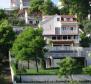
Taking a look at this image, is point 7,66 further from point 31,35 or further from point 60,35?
point 60,35

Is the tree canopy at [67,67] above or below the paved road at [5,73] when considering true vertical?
above

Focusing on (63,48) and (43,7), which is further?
(43,7)

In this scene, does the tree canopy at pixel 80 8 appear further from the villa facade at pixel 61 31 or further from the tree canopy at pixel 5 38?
the tree canopy at pixel 5 38

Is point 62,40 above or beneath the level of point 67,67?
above

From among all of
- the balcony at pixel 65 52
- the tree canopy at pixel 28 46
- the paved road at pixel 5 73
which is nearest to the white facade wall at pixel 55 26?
the balcony at pixel 65 52

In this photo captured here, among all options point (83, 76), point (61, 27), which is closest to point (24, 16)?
point (61, 27)

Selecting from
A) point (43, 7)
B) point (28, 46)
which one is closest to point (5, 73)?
point (28, 46)

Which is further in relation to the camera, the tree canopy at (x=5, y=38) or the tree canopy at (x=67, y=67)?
the tree canopy at (x=5, y=38)

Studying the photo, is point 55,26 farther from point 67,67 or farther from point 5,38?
point 67,67
